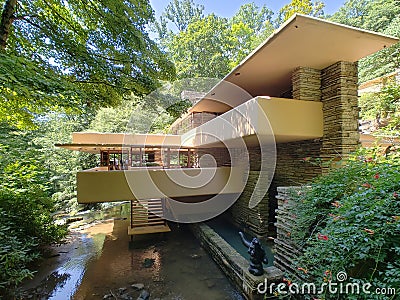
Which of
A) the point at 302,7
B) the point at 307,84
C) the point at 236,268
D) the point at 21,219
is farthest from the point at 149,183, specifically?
the point at 302,7

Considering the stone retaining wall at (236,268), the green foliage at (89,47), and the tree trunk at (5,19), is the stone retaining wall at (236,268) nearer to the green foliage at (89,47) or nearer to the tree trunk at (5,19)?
the green foliage at (89,47)

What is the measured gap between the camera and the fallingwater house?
4461 millimetres

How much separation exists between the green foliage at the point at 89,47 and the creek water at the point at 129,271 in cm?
446

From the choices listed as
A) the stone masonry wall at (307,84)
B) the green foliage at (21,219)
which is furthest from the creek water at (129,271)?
the stone masonry wall at (307,84)

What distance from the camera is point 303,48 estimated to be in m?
4.84

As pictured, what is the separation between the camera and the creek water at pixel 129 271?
16.0ft

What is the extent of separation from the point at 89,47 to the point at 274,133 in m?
5.55

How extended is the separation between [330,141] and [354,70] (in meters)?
2.00

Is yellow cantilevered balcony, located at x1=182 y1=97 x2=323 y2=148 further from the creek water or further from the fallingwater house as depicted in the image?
the creek water

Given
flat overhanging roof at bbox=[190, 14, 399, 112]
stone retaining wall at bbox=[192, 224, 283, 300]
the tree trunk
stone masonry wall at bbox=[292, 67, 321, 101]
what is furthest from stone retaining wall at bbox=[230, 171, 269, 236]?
the tree trunk

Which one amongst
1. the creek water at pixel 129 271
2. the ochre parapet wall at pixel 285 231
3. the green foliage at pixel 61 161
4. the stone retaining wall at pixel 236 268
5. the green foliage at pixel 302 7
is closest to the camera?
the ochre parapet wall at pixel 285 231

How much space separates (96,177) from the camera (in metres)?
5.53

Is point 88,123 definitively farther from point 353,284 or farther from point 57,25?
point 353,284

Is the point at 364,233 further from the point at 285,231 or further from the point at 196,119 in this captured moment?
the point at 196,119
